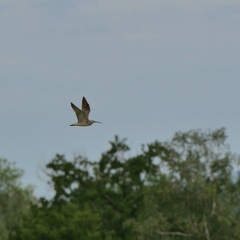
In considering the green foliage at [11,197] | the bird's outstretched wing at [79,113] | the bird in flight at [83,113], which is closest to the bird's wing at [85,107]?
the bird in flight at [83,113]

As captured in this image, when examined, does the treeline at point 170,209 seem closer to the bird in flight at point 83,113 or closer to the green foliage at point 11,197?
the green foliage at point 11,197

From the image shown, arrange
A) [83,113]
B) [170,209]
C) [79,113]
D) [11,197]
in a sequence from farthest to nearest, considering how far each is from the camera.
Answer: [11,197]
[170,209]
[79,113]
[83,113]

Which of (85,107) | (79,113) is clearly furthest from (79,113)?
(85,107)

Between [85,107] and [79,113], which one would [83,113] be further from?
[79,113]

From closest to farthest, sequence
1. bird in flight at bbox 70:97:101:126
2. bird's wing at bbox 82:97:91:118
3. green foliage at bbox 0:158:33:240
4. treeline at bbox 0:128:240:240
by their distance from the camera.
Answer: bird in flight at bbox 70:97:101:126
bird's wing at bbox 82:97:91:118
treeline at bbox 0:128:240:240
green foliage at bbox 0:158:33:240

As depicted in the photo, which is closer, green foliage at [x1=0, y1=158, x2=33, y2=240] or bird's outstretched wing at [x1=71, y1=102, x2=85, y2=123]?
bird's outstretched wing at [x1=71, y1=102, x2=85, y2=123]

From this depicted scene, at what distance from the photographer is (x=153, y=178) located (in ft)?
326

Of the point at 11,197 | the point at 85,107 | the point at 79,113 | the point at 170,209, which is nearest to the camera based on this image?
the point at 85,107

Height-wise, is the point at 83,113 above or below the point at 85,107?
below

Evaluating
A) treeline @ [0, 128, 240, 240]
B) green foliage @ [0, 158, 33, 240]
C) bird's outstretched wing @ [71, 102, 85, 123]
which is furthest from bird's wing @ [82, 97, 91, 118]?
green foliage @ [0, 158, 33, 240]

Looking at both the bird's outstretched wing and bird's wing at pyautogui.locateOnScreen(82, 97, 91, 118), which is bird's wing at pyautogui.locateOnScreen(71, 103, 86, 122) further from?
bird's wing at pyautogui.locateOnScreen(82, 97, 91, 118)

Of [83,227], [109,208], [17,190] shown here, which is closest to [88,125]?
[83,227]

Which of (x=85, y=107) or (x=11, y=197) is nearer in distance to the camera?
(x=85, y=107)

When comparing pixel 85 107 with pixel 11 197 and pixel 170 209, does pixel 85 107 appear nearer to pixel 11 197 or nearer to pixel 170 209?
pixel 170 209
